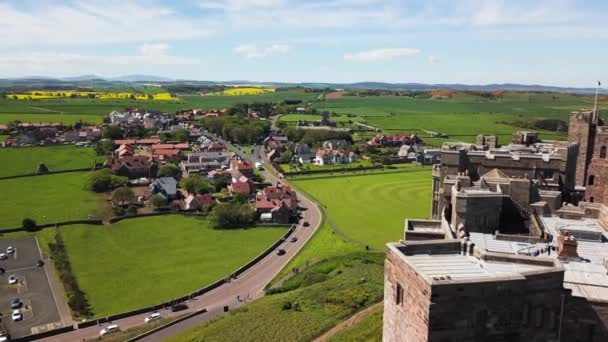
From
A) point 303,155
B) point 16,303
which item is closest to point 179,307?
point 16,303

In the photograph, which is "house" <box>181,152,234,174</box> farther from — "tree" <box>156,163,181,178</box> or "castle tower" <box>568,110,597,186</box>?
"castle tower" <box>568,110,597,186</box>

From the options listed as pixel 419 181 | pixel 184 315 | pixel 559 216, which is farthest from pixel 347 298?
pixel 419 181

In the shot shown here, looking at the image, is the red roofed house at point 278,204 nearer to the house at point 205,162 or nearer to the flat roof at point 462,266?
the house at point 205,162

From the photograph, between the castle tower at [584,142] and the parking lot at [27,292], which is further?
the parking lot at [27,292]

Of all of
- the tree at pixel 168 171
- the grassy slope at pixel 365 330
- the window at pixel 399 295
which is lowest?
the tree at pixel 168 171

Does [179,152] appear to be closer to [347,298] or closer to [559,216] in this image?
[347,298]

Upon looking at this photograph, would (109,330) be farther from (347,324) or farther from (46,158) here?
A: (46,158)

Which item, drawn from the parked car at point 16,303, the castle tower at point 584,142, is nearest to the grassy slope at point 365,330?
the castle tower at point 584,142
